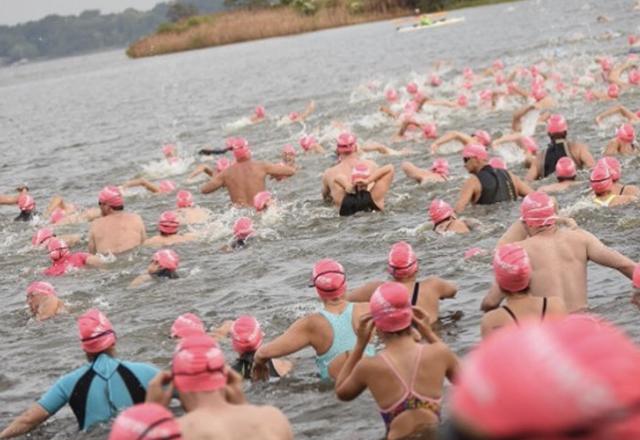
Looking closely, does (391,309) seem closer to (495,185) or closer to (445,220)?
(445,220)

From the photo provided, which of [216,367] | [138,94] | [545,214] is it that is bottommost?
[138,94]

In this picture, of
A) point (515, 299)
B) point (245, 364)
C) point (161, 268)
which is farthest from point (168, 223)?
point (515, 299)

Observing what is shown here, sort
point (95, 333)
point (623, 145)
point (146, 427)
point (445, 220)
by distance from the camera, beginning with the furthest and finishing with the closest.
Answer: point (623, 145), point (445, 220), point (95, 333), point (146, 427)

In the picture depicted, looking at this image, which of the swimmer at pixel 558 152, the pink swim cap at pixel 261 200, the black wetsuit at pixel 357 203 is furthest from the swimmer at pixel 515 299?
the pink swim cap at pixel 261 200

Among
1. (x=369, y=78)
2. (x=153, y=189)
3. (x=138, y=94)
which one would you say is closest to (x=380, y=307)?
(x=153, y=189)

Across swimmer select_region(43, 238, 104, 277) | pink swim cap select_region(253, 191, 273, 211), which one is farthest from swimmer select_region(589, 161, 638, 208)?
swimmer select_region(43, 238, 104, 277)

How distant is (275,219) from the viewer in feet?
51.1

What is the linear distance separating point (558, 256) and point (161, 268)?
17.8 ft

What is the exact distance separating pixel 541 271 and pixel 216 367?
12.7 ft

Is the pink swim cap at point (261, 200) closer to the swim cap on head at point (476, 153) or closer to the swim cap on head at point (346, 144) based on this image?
the swim cap on head at point (346, 144)

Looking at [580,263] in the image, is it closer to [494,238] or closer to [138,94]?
[494,238]

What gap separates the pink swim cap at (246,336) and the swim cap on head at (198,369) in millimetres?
3275

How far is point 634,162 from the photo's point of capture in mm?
15602

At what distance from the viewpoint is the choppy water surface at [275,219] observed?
9594mm
